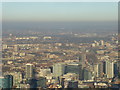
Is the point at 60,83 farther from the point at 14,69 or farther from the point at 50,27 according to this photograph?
the point at 50,27

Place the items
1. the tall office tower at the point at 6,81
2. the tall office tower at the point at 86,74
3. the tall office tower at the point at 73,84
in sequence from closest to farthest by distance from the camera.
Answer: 1. the tall office tower at the point at 6,81
2. the tall office tower at the point at 73,84
3. the tall office tower at the point at 86,74

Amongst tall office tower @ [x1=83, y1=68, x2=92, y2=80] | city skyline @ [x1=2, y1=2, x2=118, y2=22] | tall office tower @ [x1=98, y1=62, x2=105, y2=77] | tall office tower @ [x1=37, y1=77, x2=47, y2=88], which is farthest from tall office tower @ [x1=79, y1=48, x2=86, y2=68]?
tall office tower @ [x1=37, y1=77, x2=47, y2=88]

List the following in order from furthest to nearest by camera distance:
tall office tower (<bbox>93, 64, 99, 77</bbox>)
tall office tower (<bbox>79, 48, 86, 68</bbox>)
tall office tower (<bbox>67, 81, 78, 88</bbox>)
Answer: tall office tower (<bbox>79, 48, 86, 68</bbox>)
tall office tower (<bbox>93, 64, 99, 77</bbox>)
tall office tower (<bbox>67, 81, 78, 88</bbox>)

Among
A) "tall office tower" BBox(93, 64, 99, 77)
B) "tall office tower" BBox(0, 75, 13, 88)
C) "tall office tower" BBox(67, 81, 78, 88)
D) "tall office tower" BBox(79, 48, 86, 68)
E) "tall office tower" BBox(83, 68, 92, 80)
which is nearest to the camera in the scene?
"tall office tower" BBox(0, 75, 13, 88)

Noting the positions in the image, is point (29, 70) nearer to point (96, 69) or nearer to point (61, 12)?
point (96, 69)

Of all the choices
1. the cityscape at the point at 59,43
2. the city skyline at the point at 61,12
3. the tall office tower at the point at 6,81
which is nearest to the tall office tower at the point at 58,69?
the cityscape at the point at 59,43

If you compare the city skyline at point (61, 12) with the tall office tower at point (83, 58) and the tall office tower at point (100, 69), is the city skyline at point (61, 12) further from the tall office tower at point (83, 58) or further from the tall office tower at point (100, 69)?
the tall office tower at point (100, 69)

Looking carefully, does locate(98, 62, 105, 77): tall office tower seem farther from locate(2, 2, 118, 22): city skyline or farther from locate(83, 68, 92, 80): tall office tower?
locate(2, 2, 118, 22): city skyline

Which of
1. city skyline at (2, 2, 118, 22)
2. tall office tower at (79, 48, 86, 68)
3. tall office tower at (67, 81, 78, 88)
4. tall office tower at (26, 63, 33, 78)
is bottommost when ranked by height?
tall office tower at (67, 81, 78, 88)

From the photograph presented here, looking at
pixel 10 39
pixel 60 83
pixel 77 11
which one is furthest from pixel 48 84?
pixel 77 11
